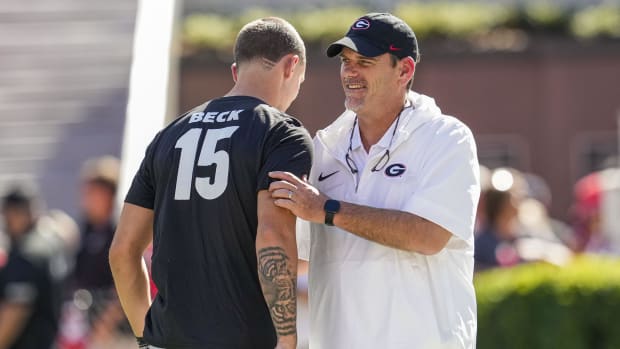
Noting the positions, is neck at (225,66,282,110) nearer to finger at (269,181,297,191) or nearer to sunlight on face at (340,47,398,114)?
sunlight on face at (340,47,398,114)

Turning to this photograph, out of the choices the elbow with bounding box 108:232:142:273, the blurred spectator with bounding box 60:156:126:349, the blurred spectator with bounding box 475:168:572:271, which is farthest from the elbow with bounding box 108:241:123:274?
the blurred spectator with bounding box 60:156:126:349

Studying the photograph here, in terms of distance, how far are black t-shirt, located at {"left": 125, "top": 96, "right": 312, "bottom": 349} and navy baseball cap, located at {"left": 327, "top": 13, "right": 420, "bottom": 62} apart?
383mm

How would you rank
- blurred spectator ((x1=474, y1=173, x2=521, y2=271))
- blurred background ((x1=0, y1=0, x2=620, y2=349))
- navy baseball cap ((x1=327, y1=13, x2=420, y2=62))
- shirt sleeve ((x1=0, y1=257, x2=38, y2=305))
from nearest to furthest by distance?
navy baseball cap ((x1=327, y1=13, x2=420, y2=62))
blurred spectator ((x1=474, y1=173, x2=521, y2=271))
shirt sleeve ((x1=0, y1=257, x2=38, y2=305))
blurred background ((x1=0, y1=0, x2=620, y2=349))

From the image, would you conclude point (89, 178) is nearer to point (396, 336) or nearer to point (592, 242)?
point (592, 242)

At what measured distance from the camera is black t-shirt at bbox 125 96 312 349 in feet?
17.1

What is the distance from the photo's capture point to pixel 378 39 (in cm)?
542

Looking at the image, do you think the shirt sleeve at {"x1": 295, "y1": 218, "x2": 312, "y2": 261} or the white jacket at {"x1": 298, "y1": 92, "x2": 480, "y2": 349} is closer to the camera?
the white jacket at {"x1": 298, "y1": 92, "x2": 480, "y2": 349}

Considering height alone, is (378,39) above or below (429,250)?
above

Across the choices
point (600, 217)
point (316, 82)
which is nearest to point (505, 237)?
point (600, 217)

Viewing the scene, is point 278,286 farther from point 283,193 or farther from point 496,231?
point 496,231

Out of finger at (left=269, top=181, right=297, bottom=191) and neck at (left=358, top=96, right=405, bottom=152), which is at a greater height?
neck at (left=358, top=96, right=405, bottom=152)

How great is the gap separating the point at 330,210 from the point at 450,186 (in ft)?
1.50

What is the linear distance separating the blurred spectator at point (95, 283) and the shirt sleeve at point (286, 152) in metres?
5.59

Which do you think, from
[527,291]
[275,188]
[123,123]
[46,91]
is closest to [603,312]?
[527,291]
